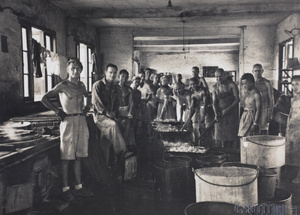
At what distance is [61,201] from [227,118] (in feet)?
13.4

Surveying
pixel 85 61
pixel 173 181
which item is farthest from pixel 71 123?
pixel 85 61

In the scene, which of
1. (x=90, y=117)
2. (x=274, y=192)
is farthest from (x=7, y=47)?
(x=274, y=192)

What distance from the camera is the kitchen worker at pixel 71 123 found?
450 cm

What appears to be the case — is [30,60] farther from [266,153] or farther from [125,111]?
[266,153]

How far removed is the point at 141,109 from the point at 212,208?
5.74m

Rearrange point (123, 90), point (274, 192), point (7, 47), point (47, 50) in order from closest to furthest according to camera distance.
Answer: point (274, 192), point (7, 47), point (123, 90), point (47, 50)

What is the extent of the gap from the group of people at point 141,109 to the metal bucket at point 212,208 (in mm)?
2250

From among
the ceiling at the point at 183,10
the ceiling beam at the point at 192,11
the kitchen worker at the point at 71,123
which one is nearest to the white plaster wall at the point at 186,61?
the ceiling at the point at 183,10

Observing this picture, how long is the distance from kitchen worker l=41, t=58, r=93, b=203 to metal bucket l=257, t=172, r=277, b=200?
2627 mm

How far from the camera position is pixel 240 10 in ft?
26.1

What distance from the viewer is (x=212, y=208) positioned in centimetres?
310

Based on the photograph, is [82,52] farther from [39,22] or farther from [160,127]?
[160,127]

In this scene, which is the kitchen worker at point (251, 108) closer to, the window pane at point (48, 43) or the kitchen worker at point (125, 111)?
the kitchen worker at point (125, 111)

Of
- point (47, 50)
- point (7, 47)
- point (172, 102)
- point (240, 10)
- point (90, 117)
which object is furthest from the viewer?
point (172, 102)
